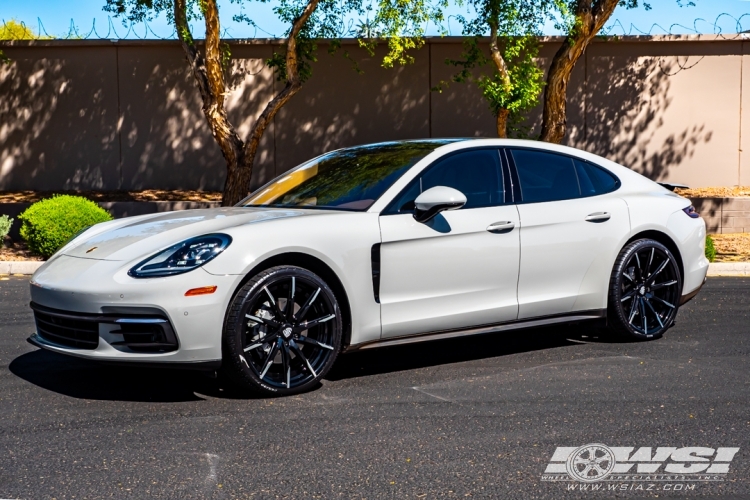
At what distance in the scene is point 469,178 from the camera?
21.6 ft

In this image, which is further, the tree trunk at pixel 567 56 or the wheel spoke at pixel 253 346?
the tree trunk at pixel 567 56

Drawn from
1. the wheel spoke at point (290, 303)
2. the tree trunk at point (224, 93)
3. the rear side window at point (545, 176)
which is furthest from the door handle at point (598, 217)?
the tree trunk at point (224, 93)

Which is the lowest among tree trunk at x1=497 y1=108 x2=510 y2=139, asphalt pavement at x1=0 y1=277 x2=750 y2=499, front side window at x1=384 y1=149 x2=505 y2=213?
asphalt pavement at x1=0 y1=277 x2=750 y2=499

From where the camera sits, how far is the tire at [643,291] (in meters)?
7.12

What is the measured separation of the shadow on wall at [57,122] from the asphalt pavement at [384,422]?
38.8ft

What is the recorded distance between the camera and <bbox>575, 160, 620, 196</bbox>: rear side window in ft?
23.5

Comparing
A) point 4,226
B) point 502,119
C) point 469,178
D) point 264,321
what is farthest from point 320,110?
point 264,321

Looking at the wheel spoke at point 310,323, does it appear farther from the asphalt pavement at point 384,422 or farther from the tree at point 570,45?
the tree at point 570,45

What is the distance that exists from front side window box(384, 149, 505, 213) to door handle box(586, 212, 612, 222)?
0.74 metres

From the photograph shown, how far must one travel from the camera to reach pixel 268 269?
5621 mm

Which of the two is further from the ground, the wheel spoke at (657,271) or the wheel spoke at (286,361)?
the wheel spoke at (657,271)

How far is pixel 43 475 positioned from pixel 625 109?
1580 centimetres

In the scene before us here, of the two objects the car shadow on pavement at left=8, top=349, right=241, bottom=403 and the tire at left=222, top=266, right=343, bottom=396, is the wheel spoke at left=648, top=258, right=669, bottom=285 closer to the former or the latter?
the tire at left=222, top=266, right=343, bottom=396

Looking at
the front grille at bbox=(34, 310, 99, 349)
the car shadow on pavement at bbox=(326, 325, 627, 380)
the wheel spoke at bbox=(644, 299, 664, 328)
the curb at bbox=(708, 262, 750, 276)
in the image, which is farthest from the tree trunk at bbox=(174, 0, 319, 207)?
the front grille at bbox=(34, 310, 99, 349)
